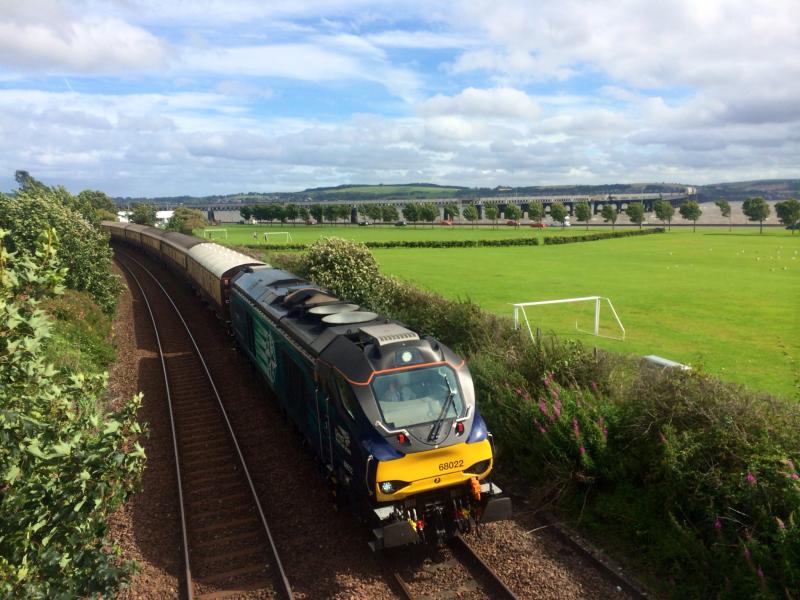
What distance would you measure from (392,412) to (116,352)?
1802cm

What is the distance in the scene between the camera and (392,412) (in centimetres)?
981

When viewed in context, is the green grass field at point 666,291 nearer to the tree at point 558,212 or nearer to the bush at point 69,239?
the bush at point 69,239

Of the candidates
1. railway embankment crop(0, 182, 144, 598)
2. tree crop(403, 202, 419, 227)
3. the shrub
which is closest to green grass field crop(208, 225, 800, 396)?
the shrub

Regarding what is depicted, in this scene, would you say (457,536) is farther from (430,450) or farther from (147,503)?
(147,503)

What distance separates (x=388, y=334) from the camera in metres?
11.0

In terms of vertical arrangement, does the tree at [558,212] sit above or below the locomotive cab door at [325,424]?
above

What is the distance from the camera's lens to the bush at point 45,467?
497cm

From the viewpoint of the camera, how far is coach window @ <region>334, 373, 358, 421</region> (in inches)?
387

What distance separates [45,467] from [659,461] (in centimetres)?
1003

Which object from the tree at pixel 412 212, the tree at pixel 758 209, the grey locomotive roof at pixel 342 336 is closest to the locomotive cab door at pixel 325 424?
the grey locomotive roof at pixel 342 336

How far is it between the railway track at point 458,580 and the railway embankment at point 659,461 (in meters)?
2.61

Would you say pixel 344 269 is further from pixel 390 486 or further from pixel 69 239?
pixel 390 486

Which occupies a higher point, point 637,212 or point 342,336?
point 637,212

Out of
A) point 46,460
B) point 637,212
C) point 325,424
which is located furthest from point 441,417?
point 637,212
